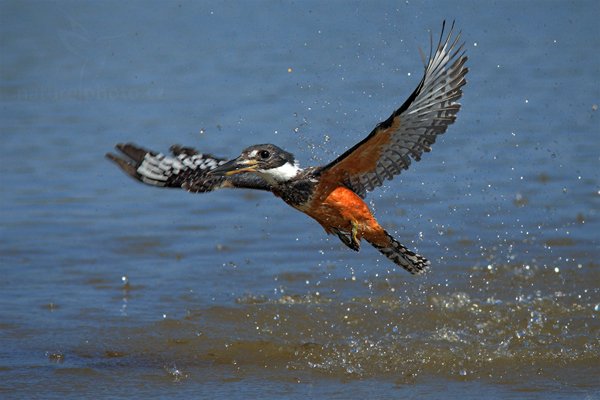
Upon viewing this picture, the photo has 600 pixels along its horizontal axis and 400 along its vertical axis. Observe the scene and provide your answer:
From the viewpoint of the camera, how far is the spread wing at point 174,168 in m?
6.68

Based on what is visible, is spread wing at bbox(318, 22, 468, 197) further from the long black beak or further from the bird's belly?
the long black beak

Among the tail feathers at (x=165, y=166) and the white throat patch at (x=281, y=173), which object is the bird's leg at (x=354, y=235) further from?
the tail feathers at (x=165, y=166)

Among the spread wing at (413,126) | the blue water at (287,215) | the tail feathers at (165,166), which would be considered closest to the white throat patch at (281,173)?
the spread wing at (413,126)

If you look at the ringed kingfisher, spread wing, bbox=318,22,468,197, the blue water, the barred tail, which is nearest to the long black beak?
the ringed kingfisher

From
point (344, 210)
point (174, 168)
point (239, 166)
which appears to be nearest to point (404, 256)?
point (344, 210)

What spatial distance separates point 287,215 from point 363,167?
3713 mm

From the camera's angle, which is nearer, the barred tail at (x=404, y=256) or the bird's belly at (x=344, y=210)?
the bird's belly at (x=344, y=210)

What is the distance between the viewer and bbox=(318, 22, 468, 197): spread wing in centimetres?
578

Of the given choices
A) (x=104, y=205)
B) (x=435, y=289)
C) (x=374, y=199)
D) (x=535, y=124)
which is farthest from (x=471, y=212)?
(x=104, y=205)

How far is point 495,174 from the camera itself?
413 inches

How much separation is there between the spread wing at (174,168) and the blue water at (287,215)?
1.05m

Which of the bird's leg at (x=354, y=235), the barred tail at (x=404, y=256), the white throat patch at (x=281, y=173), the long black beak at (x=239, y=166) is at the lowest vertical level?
the barred tail at (x=404, y=256)

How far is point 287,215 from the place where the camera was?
9.94 m

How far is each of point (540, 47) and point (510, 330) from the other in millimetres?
8555
